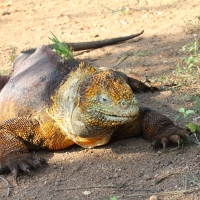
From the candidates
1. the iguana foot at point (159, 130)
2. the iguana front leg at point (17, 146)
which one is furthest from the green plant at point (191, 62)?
the iguana front leg at point (17, 146)

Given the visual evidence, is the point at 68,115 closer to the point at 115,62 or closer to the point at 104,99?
the point at 104,99

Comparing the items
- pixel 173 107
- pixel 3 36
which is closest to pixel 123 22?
pixel 3 36

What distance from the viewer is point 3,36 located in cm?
1123

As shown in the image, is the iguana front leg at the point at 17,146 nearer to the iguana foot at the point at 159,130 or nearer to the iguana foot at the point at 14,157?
the iguana foot at the point at 14,157

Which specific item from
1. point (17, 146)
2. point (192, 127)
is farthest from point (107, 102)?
point (17, 146)

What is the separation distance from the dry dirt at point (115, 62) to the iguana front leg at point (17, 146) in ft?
0.32

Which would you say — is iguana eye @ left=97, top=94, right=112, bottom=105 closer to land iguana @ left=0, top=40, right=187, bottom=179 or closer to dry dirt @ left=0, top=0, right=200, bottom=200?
land iguana @ left=0, top=40, right=187, bottom=179

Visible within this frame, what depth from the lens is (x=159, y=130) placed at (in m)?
5.75

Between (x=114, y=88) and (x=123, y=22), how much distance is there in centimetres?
625

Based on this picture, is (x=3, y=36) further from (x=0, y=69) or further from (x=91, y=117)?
(x=91, y=117)

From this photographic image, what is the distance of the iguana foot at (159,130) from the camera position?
546 cm

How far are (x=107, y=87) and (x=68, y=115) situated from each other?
72 centimetres

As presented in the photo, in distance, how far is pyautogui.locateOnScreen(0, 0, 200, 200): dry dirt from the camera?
4.85 metres

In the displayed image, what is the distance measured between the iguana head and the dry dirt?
52 centimetres
